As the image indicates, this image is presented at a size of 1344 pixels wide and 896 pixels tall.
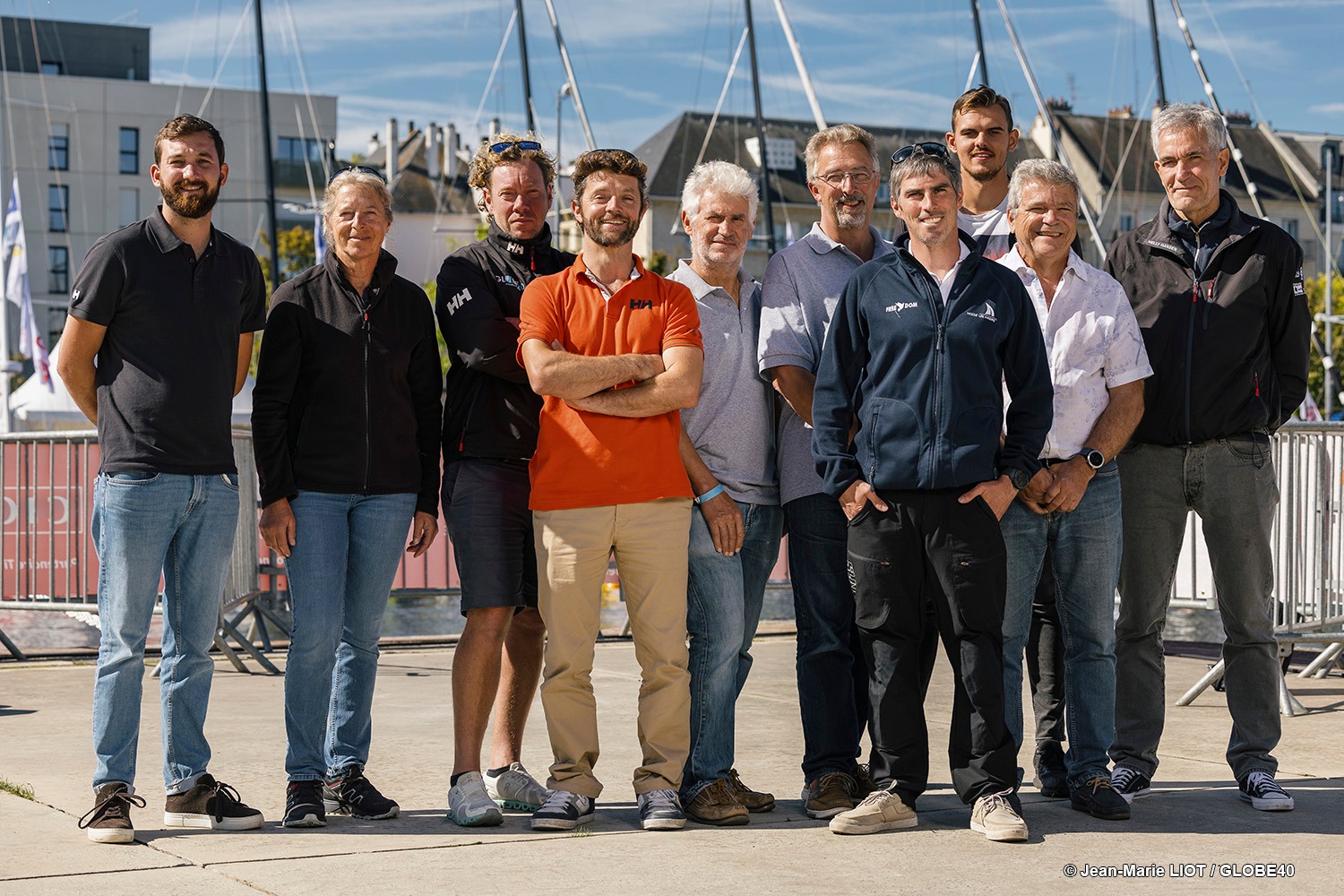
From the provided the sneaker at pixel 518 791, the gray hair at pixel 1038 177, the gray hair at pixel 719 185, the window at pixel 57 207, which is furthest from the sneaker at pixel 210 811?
the window at pixel 57 207

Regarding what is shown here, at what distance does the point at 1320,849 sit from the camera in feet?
15.8

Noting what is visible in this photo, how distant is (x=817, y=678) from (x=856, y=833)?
65cm

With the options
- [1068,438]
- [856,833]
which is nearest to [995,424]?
[1068,438]

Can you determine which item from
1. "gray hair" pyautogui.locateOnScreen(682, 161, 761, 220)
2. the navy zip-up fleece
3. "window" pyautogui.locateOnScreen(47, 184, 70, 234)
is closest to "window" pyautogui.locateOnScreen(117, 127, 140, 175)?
"window" pyautogui.locateOnScreen(47, 184, 70, 234)

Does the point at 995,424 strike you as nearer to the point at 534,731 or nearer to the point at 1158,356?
the point at 1158,356

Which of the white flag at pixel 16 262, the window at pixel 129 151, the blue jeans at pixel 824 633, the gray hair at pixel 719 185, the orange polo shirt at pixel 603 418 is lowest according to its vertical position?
the blue jeans at pixel 824 633

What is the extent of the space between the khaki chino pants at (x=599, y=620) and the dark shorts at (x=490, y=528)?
0.57 ft

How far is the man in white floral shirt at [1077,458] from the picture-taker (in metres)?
5.52

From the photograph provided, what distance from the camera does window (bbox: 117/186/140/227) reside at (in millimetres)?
73188

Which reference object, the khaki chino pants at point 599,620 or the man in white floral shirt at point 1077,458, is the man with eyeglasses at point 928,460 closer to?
the man in white floral shirt at point 1077,458

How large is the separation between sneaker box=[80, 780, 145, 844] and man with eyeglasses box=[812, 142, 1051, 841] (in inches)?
89.4

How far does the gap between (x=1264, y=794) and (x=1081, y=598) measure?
0.92 metres

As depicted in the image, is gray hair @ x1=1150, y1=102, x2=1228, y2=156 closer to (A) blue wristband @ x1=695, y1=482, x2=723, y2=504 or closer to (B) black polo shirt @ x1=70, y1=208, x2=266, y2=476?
(A) blue wristband @ x1=695, y1=482, x2=723, y2=504

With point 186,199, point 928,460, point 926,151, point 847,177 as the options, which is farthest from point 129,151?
point 928,460
